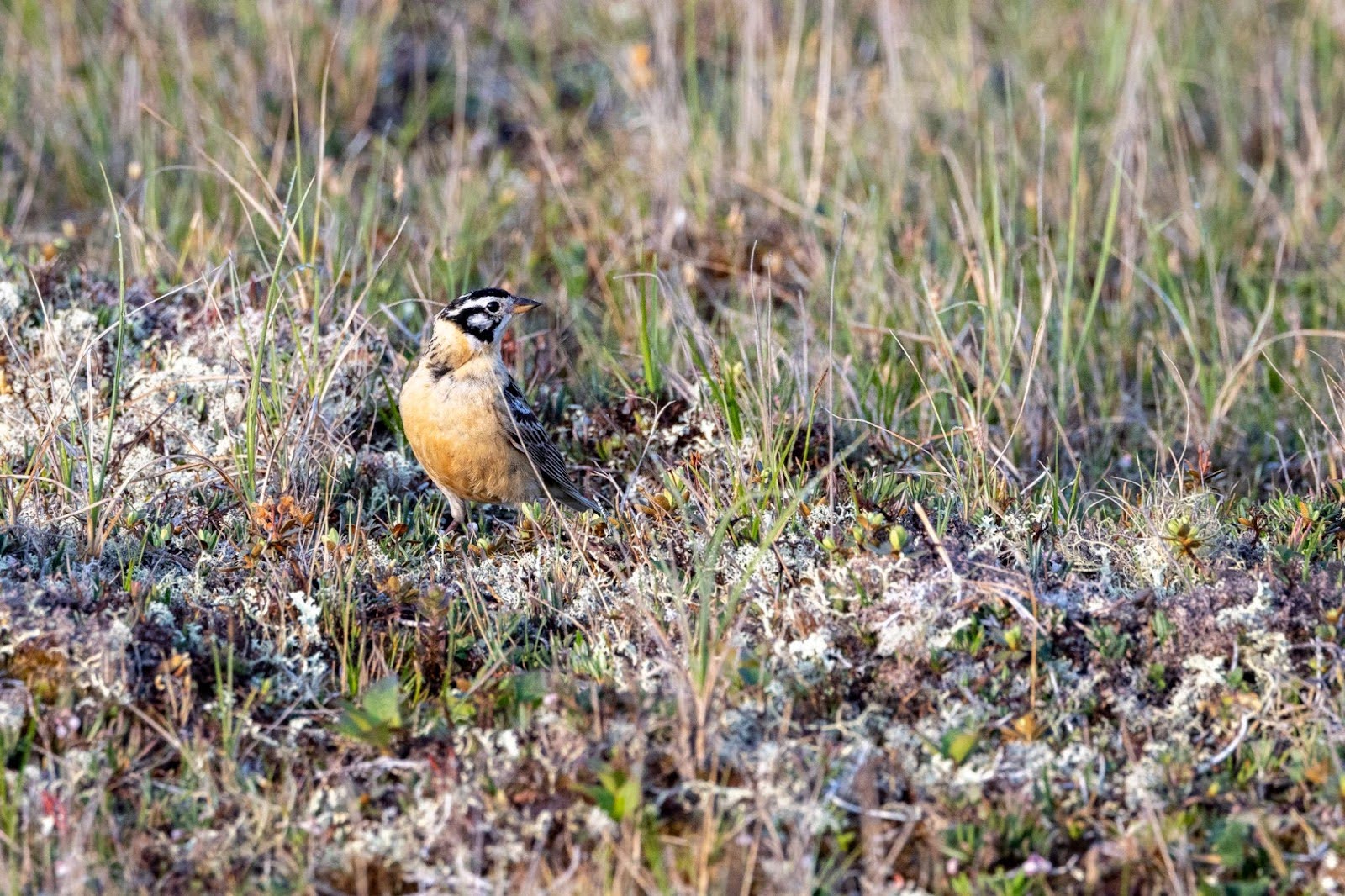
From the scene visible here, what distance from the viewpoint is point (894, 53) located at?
9.12 metres

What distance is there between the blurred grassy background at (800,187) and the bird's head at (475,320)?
13.9 inches

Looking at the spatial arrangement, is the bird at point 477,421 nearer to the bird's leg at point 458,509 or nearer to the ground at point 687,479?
the bird's leg at point 458,509

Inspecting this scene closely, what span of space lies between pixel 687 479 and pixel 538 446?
0.74 metres

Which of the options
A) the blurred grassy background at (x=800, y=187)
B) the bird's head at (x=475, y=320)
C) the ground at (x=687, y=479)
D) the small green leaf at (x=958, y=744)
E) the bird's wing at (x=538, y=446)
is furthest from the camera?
the blurred grassy background at (x=800, y=187)

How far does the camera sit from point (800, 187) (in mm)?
8688

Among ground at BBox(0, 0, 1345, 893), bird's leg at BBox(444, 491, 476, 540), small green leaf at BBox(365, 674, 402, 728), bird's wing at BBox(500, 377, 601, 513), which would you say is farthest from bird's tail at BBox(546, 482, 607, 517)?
small green leaf at BBox(365, 674, 402, 728)

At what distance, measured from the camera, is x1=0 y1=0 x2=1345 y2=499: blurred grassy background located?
710cm

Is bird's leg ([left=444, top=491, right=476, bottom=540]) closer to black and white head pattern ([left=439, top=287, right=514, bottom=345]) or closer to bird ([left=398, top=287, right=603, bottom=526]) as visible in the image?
bird ([left=398, top=287, right=603, bottom=526])

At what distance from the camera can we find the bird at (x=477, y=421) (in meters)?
6.07

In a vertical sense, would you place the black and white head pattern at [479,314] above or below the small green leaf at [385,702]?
above

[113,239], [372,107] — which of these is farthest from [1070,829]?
[372,107]

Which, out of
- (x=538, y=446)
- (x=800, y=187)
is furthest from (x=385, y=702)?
(x=800, y=187)

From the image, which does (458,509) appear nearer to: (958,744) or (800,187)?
(958,744)

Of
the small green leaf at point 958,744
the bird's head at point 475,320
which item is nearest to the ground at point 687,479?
the small green leaf at point 958,744
